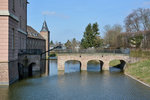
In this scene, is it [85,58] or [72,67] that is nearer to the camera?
[85,58]

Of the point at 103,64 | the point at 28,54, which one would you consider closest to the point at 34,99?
the point at 28,54

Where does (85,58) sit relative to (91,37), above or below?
below

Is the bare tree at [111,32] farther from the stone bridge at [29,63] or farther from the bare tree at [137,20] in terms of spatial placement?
the stone bridge at [29,63]

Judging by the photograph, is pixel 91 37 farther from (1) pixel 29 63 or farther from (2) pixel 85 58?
(1) pixel 29 63

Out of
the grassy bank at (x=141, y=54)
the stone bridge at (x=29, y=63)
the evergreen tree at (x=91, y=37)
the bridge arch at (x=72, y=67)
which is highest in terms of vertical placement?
the evergreen tree at (x=91, y=37)

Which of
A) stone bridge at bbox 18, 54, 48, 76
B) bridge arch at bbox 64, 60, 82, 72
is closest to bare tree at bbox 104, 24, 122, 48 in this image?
bridge arch at bbox 64, 60, 82, 72

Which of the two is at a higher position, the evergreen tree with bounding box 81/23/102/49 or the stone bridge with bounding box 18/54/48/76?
the evergreen tree with bounding box 81/23/102/49

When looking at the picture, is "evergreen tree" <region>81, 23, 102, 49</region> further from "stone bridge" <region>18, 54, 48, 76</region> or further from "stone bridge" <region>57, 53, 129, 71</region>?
"stone bridge" <region>18, 54, 48, 76</region>

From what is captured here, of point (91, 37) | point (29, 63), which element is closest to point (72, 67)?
point (29, 63)

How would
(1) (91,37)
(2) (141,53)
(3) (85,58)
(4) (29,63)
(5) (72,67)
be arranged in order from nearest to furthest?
(4) (29,63) → (2) (141,53) → (3) (85,58) → (5) (72,67) → (1) (91,37)

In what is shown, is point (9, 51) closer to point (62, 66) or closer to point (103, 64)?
point (62, 66)

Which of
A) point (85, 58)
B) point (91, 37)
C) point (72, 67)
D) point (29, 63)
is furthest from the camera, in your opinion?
point (91, 37)

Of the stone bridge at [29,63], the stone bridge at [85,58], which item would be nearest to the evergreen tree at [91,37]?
the stone bridge at [85,58]

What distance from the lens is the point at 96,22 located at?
179ft
